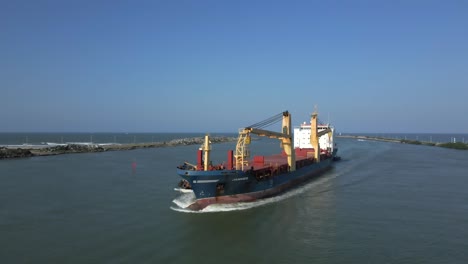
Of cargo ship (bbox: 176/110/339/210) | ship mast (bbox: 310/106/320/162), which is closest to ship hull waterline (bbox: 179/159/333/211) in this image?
cargo ship (bbox: 176/110/339/210)

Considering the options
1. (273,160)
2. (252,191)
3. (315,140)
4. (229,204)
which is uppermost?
(315,140)

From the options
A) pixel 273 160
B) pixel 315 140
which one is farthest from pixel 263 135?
pixel 315 140

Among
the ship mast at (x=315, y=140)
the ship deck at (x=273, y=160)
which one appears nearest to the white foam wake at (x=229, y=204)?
the ship deck at (x=273, y=160)

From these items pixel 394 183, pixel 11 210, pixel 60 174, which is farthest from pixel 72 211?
pixel 394 183

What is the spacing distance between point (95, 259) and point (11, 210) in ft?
31.8

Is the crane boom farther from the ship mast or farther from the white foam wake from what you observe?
the ship mast

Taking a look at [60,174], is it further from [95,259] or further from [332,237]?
[332,237]

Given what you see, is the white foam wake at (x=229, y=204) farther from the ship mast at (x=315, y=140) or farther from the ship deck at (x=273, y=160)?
the ship mast at (x=315, y=140)

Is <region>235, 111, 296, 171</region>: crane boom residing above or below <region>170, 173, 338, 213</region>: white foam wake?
above

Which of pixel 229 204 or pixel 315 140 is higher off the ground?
pixel 315 140

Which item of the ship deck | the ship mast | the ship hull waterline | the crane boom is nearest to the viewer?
the ship hull waterline

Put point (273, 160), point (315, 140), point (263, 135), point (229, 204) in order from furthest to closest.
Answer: point (315, 140)
point (273, 160)
point (263, 135)
point (229, 204)

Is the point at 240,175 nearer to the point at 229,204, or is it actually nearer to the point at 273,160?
the point at 229,204

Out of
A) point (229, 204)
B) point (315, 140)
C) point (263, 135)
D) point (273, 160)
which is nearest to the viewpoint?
point (229, 204)
